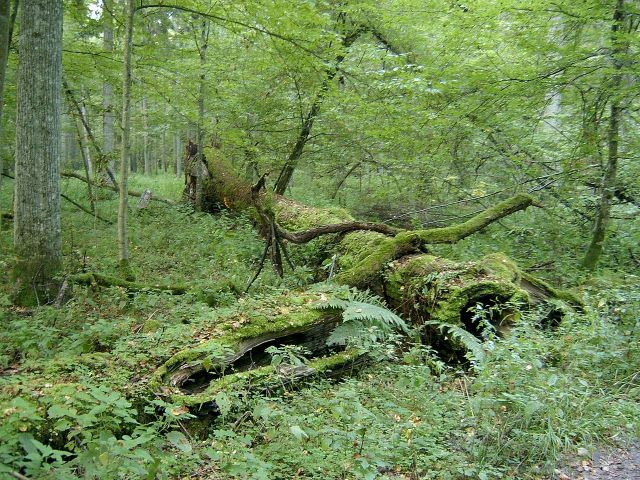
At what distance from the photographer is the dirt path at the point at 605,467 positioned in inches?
135

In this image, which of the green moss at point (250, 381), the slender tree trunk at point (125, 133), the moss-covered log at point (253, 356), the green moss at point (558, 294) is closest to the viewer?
the green moss at point (250, 381)

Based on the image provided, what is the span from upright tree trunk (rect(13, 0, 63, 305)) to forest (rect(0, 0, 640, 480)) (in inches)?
1.2

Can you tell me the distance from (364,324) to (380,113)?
6.33m

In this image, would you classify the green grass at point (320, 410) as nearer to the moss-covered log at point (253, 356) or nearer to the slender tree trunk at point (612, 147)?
the moss-covered log at point (253, 356)

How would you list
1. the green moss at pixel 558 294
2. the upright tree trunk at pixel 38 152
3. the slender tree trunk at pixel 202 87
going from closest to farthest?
the upright tree trunk at pixel 38 152
the green moss at pixel 558 294
the slender tree trunk at pixel 202 87

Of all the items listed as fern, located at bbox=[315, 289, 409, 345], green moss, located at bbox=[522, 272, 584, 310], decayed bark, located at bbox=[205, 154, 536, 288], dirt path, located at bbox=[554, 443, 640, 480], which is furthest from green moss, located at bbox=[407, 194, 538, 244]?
dirt path, located at bbox=[554, 443, 640, 480]

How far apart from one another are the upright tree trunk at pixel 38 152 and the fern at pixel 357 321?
4316 mm

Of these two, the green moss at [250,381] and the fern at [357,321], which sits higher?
the fern at [357,321]

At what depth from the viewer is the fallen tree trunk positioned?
411 centimetres

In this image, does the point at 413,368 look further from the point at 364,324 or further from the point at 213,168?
the point at 213,168

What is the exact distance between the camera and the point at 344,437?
11.1 feet

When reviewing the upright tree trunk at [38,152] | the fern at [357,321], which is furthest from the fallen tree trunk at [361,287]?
the upright tree trunk at [38,152]

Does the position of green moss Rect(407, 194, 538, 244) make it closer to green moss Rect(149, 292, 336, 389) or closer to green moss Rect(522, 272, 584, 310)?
green moss Rect(522, 272, 584, 310)

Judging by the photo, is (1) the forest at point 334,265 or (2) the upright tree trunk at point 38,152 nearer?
(1) the forest at point 334,265
